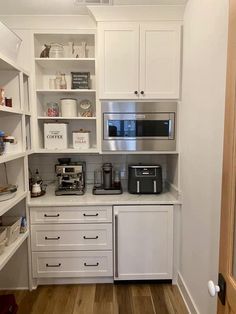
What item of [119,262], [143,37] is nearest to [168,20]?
[143,37]

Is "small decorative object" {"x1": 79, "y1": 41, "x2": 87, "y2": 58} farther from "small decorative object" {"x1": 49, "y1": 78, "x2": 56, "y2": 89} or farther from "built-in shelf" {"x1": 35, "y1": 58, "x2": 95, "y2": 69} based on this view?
"small decorative object" {"x1": 49, "y1": 78, "x2": 56, "y2": 89}

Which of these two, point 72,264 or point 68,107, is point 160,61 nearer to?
point 68,107

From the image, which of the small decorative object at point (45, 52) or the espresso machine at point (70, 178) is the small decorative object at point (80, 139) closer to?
the espresso machine at point (70, 178)

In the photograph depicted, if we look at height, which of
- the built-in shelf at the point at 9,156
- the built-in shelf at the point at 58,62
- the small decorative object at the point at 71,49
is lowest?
the built-in shelf at the point at 9,156

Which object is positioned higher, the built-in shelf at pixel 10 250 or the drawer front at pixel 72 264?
the built-in shelf at pixel 10 250

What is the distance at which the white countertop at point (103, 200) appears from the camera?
2301 millimetres

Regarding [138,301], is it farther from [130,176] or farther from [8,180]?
[8,180]

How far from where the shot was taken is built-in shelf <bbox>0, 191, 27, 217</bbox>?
1721 millimetres

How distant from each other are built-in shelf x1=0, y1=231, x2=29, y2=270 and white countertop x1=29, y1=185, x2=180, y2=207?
0.28 m

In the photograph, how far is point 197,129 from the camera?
1870 mm

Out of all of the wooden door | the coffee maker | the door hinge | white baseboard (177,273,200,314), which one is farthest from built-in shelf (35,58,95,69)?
white baseboard (177,273,200,314)

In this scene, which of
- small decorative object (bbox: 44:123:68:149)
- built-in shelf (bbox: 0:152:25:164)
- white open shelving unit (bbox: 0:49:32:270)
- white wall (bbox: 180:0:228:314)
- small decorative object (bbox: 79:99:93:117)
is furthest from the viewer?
small decorative object (bbox: 79:99:93:117)

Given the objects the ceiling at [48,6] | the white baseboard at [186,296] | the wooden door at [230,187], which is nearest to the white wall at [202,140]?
the white baseboard at [186,296]

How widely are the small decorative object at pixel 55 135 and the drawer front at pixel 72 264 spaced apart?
1042 mm
